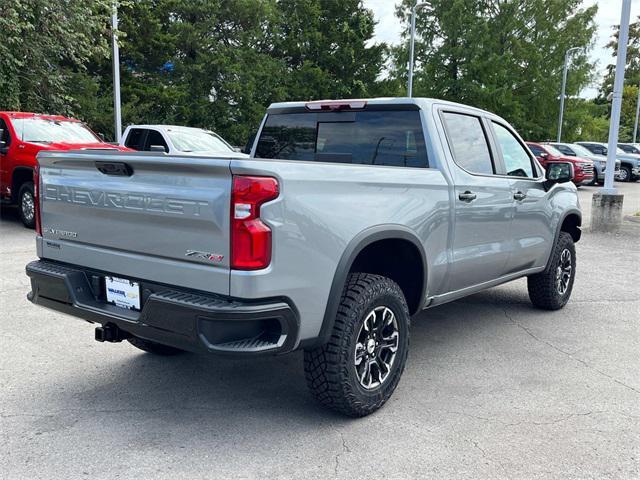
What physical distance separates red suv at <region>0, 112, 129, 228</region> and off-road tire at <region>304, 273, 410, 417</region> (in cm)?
758

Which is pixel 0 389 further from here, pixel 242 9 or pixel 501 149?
pixel 242 9

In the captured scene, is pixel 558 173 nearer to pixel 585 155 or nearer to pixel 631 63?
pixel 585 155

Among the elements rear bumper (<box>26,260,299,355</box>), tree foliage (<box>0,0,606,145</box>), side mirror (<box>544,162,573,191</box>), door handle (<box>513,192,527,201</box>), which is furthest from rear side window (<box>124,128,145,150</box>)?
tree foliage (<box>0,0,606,145</box>)

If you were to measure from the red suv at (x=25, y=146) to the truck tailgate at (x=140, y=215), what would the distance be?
670cm

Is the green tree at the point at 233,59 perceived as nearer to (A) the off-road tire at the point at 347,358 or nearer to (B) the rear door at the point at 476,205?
(B) the rear door at the point at 476,205

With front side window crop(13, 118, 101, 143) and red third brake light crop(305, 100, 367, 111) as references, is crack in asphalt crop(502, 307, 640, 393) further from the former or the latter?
front side window crop(13, 118, 101, 143)

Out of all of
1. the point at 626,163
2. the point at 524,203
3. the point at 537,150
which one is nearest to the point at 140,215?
the point at 524,203

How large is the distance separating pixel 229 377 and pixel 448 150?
7.13 feet

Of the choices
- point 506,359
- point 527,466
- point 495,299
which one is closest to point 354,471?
point 527,466

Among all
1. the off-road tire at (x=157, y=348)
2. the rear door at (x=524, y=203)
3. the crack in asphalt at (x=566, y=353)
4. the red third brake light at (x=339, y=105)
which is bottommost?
the crack in asphalt at (x=566, y=353)

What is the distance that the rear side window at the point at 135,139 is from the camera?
487 inches

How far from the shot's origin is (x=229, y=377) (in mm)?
4215

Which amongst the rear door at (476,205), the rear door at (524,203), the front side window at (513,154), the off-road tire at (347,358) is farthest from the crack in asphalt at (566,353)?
the off-road tire at (347,358)

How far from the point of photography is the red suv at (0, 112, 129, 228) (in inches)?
→ 402
